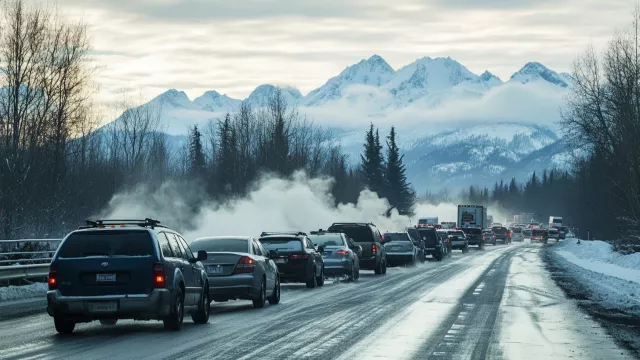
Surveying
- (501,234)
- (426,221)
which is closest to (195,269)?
(501,234)

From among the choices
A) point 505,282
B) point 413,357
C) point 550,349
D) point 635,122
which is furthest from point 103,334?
point 635,122

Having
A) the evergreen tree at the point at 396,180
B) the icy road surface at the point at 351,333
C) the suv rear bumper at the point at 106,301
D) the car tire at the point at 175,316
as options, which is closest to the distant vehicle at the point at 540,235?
the evergreen tree at the point at 396,180

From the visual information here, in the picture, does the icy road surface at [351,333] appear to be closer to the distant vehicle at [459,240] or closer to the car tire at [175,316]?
the car tire at [175,316]

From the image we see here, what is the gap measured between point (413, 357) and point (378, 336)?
2.72m

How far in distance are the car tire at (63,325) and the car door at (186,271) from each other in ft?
6.14

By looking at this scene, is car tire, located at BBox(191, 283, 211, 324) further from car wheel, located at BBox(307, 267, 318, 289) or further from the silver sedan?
car wheel, located at BBox(307, 267, 318, 289)

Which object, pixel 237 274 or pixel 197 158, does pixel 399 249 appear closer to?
pixel 237 274

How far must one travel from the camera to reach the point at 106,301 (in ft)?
51.4

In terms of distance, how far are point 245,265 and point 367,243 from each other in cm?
1947

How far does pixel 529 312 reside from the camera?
20.9 meters

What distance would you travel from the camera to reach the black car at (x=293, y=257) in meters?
29.3

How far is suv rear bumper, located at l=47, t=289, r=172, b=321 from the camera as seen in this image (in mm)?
15617

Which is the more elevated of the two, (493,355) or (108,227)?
(108,227)

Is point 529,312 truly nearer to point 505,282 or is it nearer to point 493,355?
point 493,355
